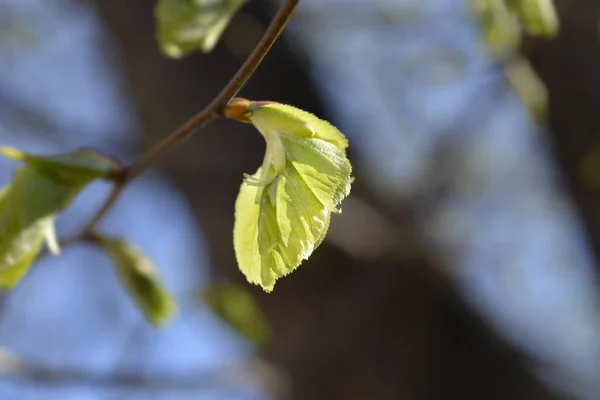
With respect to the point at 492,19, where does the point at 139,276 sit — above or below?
below

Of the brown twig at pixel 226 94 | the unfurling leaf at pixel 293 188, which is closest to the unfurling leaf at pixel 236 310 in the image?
the brown twig at pixel 226 94

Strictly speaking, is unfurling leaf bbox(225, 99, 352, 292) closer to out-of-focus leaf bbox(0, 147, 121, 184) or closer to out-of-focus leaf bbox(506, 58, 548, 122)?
out-of-focus leaf bbox(0, 147, 121, 184)

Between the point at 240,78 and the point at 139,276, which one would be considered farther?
the point at 139,276

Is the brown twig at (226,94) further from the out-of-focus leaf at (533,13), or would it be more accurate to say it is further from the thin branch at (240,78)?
the out-of-focus leaf at (533,13)

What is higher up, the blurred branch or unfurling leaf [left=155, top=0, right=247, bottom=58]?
unfurling leaf [left=155, top=0, right=247, bottom=58]

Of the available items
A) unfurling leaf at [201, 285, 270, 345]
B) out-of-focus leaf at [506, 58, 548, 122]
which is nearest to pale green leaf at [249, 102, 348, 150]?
out-of-focus leaf at [506, 58, 548, 122]

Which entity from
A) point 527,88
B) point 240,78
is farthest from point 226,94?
point 527,88

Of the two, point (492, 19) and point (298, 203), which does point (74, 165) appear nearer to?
point (298, 203)
